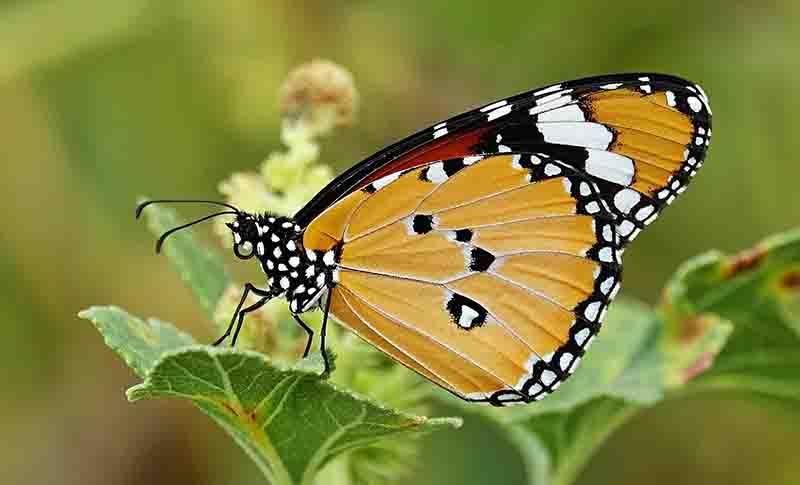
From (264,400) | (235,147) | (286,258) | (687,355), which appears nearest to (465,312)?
(286,258)

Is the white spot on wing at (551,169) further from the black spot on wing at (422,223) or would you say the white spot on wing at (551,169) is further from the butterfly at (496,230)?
the black spot on wing at (422,223)

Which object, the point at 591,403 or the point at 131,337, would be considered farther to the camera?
the point at 591,403

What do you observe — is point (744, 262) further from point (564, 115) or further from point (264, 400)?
point (264, 400)

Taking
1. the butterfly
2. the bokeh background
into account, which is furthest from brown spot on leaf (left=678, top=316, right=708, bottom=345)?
the bokeh background

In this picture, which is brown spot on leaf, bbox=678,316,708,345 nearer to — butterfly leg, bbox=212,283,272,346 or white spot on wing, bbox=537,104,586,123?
white spot on wing, bbox=537,104,586,123

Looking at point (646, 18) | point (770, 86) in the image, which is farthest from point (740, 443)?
point (646, 18)

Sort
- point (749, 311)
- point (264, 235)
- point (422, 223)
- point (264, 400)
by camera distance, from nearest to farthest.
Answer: point (264, 400) < point (264, 235) < point (422, 223) < point (749, 311)

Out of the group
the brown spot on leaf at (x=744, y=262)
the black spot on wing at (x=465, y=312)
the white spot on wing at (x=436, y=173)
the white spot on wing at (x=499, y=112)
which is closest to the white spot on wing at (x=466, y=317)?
the black spot on wing at (x=465, y=312)
